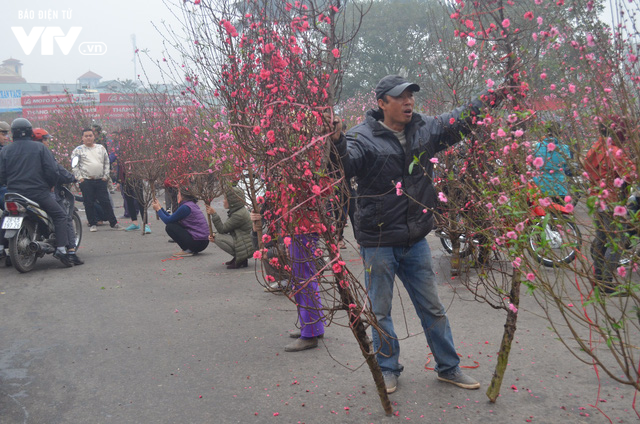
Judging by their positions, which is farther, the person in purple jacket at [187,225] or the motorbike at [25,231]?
the person in purple jacket at [187,225]

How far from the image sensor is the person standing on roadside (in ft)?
44.6

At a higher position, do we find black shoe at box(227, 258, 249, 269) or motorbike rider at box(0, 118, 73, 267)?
motorbike rider at box(0, 118, 73, 267)

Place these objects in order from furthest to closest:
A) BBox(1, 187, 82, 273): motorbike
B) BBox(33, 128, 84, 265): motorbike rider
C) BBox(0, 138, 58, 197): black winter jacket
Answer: BBox(33, 128, 84, 265): motorbike rider
BBox(0, 138, 58, 197): black winter jacket
BBox(1, 187, 82, 273): motorbike

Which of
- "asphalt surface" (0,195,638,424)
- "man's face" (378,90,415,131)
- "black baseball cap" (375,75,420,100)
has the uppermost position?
"black baseball cap" (375,75,420,100)

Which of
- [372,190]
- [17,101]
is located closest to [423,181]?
[372,190]

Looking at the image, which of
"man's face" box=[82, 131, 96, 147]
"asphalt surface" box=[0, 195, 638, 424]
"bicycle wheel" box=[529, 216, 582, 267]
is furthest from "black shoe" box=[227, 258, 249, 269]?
"bicycle wheel" box=[529, 216, 582, 267]

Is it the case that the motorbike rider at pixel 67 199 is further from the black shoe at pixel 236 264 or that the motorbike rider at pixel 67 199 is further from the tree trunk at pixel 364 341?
the tree trunk at pixel 364 341

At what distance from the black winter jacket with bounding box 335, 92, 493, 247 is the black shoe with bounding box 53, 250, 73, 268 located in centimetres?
→ 673

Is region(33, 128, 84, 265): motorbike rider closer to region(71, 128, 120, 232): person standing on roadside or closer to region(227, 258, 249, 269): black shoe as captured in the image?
region(71, 128, 120, 232): person standing on roadside

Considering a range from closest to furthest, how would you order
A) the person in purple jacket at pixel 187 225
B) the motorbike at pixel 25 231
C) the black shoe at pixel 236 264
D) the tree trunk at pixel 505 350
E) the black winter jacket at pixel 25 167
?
the tree trunk at pixel 505 350 < the motorbike at pixel 25 231 < the black winter jacket at pixel 25 167 < the black shoe at pixel 236 264 < the person in purple jacket at pixel 187 225

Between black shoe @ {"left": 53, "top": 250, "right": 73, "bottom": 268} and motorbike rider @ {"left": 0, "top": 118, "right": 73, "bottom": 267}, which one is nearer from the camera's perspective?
motorbike rider @ {"left": 0, "top": 118, "right": 73, "bottom": 267}

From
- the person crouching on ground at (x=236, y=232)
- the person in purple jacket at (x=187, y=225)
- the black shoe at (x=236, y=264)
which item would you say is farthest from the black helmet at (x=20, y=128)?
the black shoe at (x=236, y=264)

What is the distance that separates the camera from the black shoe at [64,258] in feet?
32.2

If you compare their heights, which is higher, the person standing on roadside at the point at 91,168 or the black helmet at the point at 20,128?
the black helmet at the point at 20,128
